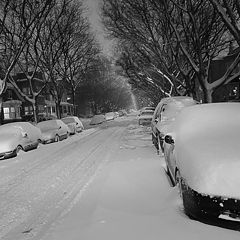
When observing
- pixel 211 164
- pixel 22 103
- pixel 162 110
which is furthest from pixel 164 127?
pixel 22 103

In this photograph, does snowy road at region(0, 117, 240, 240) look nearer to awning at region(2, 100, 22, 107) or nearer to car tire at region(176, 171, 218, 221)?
car tire at region(176, 171, 218, 221)

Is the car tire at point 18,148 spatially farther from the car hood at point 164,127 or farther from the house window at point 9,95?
the house window at point 9,95

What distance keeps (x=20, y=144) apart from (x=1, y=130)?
4.30 feet

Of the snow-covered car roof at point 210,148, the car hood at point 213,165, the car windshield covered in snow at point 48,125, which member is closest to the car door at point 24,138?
the car windshield covered in snow at point 48,125

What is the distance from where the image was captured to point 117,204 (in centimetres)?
629

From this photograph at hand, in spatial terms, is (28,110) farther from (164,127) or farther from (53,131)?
(164,127)

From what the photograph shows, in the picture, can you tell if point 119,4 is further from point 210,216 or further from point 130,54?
point 210,216

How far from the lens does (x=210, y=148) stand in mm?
5320

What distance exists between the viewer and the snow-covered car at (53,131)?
2064cm

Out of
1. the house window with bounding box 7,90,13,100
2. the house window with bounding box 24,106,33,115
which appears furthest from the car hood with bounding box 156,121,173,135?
the house window with bounding box 24,106,33,115

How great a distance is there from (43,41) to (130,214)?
23334 millimetres

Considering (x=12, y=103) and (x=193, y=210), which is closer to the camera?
(x=193, y=210)

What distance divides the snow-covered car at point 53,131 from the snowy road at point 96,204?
31.7 ft

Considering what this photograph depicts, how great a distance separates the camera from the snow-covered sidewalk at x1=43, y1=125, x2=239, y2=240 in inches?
185
